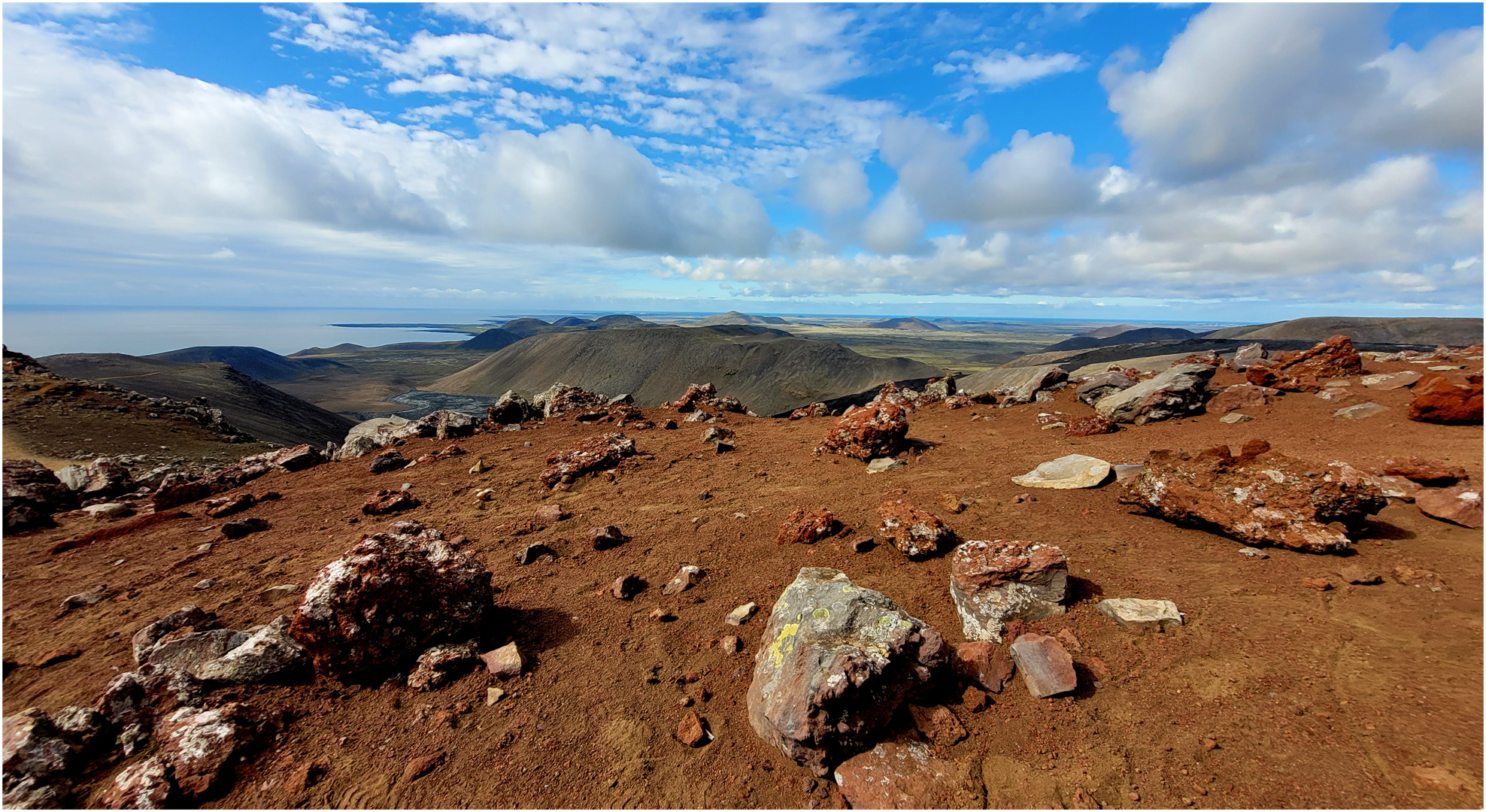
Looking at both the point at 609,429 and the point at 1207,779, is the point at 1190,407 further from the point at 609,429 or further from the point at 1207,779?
the point at 609,429

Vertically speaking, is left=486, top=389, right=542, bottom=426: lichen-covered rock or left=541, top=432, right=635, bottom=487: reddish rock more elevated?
left=486, top=389, right=542, bottom=426: lichen-covered rock

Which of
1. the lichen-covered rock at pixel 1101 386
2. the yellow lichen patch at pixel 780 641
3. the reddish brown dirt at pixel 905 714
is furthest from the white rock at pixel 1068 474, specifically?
the lichen-covered rock at pixel 1101 386

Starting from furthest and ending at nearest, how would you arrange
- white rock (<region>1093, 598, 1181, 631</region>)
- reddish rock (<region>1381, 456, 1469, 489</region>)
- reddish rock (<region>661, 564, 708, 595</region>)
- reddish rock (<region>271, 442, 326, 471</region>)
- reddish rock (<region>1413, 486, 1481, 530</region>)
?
1. reddish rock (<region>271, 442, 326, 471</region>)
2. reddish rock (<region>1381, 456, 1469, 489</region>)
3. reddish rock (<region>661, 564, 708, 595</region>)
4. reddish rock (<region>1413, 486, 1481, 530</region>)
5. white rock (<region>1093, 598, 1181, 631</region>)

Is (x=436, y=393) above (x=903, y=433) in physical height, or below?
below

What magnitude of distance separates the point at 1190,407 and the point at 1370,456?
405 cm

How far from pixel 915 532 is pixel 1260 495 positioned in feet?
12.6

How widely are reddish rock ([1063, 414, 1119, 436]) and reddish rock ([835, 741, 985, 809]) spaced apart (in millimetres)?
9868

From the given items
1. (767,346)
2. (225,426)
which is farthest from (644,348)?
(225,426)

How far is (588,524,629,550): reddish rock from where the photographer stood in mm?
6859

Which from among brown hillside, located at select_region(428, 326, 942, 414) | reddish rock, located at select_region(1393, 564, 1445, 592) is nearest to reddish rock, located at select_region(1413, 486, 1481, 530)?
reddish rock, located at select_region(1393, 564, 1445, 592)

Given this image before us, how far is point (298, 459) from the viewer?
11.7 m

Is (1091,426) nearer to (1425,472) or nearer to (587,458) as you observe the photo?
(1425,472)

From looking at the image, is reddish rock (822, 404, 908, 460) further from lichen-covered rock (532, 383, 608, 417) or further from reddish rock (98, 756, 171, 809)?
reddish rock (98, 756, 171, 809)

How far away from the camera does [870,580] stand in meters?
5.69
